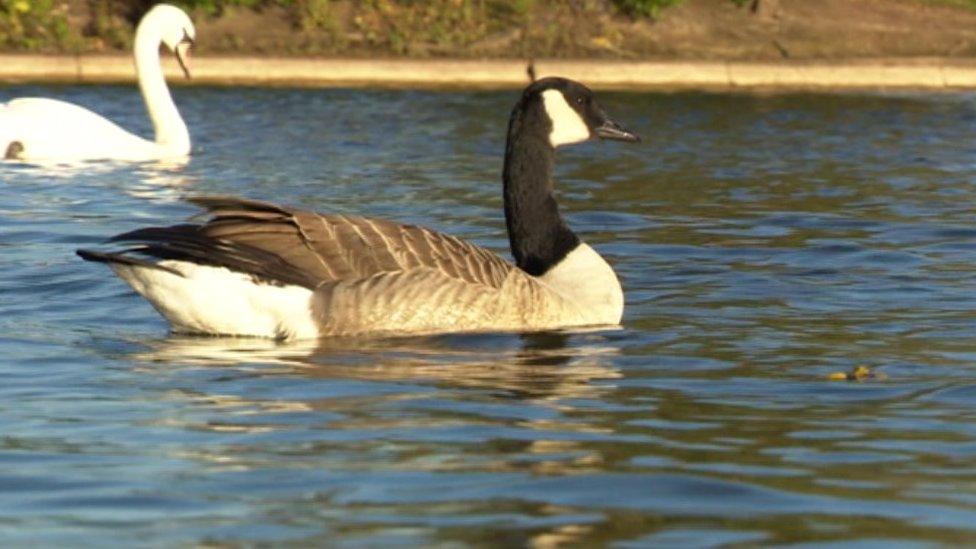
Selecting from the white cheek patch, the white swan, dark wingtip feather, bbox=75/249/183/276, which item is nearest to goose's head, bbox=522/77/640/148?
the white cheek patch

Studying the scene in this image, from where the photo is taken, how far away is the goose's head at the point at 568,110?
11.7 metres

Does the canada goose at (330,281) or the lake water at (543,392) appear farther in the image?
the canada goose at (330,281)

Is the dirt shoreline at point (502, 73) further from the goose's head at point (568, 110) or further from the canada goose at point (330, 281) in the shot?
the canada goose at point (330, 281)

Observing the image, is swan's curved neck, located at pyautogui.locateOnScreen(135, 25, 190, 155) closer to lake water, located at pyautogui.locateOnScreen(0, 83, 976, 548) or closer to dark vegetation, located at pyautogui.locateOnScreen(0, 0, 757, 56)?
lake water, located at pyautogui.locateOnScreen(0, 83, 976, 548)

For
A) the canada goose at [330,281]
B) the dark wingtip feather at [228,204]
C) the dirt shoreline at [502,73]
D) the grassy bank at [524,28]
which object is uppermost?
the dark wingtip feather at [228,204]

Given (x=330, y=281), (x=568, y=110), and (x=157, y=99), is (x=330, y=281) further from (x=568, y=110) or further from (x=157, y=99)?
(x=157, y=99)

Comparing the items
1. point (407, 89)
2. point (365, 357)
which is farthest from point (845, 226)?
point (407, 89)

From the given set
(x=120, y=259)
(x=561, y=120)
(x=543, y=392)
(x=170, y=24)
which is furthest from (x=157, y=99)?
(x=543, y=392)

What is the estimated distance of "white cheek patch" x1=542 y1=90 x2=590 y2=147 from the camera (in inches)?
461

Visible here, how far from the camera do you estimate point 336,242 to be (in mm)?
10438

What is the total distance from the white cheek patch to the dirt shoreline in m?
13.2

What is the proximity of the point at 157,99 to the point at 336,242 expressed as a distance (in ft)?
31.2

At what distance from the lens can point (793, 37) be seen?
27.6m

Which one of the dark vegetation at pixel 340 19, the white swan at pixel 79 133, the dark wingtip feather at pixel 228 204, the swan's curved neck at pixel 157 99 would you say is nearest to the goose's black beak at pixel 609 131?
the dark wingtip feather at pixel 228 204
